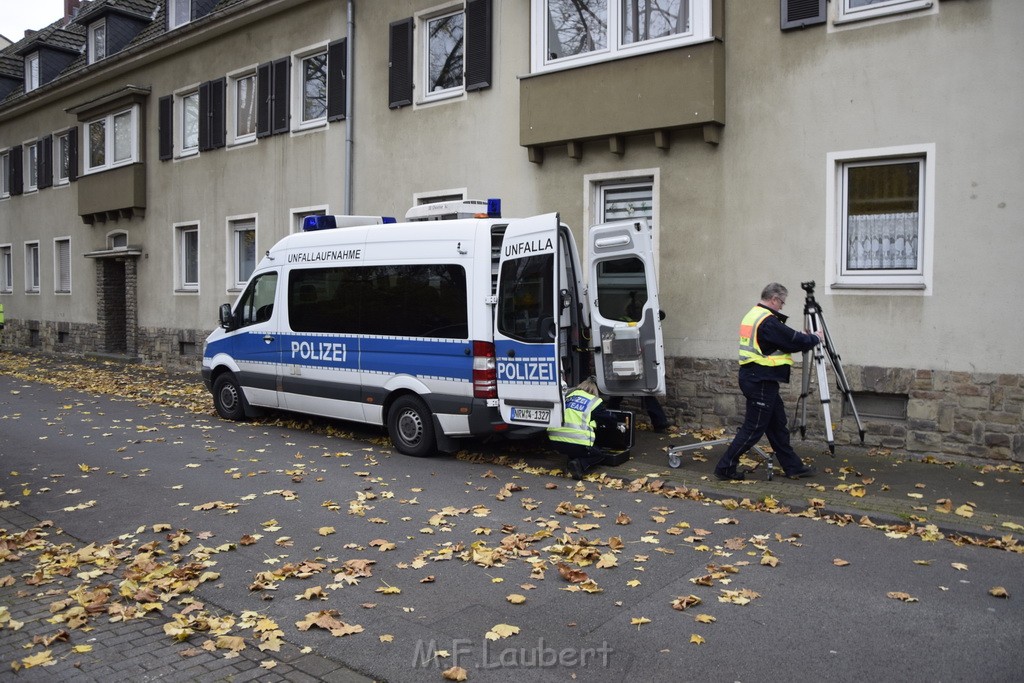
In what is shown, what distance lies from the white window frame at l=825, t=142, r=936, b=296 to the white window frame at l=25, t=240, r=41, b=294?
2529 cm

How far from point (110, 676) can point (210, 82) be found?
17.6 metres

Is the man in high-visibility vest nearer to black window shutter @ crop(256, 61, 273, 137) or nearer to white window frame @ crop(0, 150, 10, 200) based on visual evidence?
black window shutter @ crop(256, 61, 273, 137)

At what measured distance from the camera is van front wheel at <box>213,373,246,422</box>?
12.8 meters

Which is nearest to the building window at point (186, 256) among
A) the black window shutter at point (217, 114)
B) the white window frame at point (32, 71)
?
the black window shutter at point (217, 114)

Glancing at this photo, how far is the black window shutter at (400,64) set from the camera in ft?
49.8

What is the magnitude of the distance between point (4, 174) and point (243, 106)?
589 inches

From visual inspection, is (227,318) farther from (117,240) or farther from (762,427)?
(117,240)

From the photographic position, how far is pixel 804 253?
34.7 feet

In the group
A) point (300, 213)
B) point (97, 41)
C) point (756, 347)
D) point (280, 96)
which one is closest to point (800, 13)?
point (756, 347)

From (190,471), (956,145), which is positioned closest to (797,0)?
(956,145)

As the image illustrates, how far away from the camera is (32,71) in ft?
94.6

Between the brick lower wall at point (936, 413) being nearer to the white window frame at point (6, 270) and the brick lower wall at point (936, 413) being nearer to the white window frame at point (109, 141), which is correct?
the white window frame at point (109, 141)

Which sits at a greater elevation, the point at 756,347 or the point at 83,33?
the point at 83,33

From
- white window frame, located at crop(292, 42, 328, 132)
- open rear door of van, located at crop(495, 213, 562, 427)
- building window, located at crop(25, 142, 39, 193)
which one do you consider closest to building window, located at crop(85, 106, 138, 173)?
building window, located at crop(25, 142, 39, 193)
